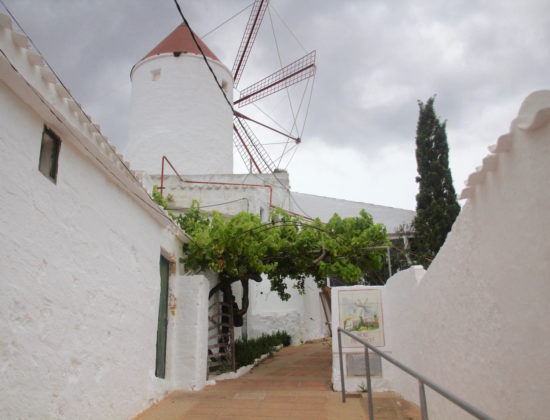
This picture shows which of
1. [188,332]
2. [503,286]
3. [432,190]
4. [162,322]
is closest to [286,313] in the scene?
[432,190]

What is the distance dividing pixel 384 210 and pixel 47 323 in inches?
759

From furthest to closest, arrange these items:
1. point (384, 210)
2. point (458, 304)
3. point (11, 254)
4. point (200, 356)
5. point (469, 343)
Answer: point (384, 210) → point (200, 356) → point (458, 304) → point (469, 343) → point (11, 254)

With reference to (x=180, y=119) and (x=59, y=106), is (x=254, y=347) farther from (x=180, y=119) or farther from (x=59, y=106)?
(x=59, y=106)

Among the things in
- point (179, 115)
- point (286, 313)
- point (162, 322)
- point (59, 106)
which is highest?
point (179, 115)

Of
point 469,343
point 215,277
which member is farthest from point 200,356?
point 469,343

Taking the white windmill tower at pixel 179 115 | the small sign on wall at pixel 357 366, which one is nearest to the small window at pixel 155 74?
the white windmill tower at pixel 179 115

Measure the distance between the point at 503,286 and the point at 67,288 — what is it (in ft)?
13.2

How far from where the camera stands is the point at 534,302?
10.7ft

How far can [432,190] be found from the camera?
17875 millimetres

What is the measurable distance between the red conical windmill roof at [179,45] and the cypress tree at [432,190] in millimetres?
8516

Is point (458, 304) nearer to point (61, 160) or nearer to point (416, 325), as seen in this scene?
point (416, 325)

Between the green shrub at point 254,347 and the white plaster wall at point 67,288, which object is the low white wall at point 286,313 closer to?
the green shrub at point 254,347

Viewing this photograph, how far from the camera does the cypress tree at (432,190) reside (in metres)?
17.3

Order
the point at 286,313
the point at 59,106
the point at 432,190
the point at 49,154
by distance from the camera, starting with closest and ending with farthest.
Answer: the point at 49,154 → the point at 59,106 → the point at 286,313 → the point at 432,190
